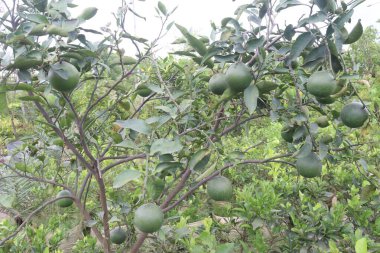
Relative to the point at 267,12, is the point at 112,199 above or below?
below

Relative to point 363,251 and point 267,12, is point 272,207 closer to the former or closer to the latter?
point 363,251

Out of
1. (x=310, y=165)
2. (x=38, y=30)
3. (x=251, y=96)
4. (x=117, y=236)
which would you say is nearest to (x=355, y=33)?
(x=251, y=96)

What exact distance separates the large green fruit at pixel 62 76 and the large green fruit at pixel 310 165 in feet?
2.44

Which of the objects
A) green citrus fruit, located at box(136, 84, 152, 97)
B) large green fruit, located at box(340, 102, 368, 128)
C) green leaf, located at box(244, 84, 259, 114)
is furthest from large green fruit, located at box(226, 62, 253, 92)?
green citrus fruit, located at box(136, 84, 152, 97)

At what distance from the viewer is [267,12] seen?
1201 mm

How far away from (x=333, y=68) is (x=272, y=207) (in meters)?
0.86

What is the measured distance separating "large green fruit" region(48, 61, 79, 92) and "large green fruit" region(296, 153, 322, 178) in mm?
744

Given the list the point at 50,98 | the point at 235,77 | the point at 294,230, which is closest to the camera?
the point at 235,77

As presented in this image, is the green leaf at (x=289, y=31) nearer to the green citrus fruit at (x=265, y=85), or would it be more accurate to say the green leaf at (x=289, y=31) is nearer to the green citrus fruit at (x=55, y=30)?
the green citrus fruit at (x=265, y=85)

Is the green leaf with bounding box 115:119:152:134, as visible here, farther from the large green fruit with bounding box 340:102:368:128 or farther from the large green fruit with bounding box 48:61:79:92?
the large green fruit with bounding box 340:102:368:128

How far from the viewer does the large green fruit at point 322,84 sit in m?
0.99

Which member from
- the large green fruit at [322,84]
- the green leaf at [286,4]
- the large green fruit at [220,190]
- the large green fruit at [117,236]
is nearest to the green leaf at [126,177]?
the large green fruit at [220,190]

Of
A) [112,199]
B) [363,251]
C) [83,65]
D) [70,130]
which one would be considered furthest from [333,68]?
[112,199]

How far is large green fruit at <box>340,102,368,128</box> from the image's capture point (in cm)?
116
